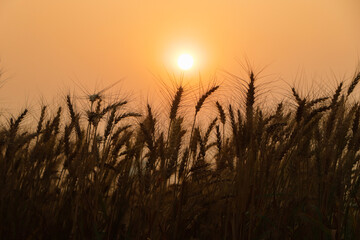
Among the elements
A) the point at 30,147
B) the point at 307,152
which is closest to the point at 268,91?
the point at 307,152

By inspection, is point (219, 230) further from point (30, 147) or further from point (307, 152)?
point (30, 147)

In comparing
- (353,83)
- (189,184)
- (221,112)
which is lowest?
(189,184)

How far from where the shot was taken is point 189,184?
2277 millimetres

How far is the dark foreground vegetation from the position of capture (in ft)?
6.57

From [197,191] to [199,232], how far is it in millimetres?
242

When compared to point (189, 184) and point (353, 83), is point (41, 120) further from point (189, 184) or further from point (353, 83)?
point (353, 83)

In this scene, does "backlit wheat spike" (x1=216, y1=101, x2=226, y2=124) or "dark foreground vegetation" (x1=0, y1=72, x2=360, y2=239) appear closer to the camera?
"dark foreground vegetation" (x1=0, y1=72, x2=360, y2=239)

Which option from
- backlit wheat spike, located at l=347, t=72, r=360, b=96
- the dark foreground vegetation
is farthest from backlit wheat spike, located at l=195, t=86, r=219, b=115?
backlit wheat spike, located at l=347, t=72, r=360, b=96

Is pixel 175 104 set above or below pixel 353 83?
below

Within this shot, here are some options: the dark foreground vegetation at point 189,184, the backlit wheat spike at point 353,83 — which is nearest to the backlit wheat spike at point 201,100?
the dark foreground vegetation at point 189,184

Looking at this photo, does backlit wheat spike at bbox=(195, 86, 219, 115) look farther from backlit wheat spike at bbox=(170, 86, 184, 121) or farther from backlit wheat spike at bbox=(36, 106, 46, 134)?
backlit wheat spike at bbox=(36, 106, 46, 134)

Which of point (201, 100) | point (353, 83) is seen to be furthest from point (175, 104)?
point (353, 83)

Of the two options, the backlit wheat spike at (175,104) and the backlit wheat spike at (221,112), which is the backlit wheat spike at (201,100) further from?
the backlit wheat spike at (221,112)

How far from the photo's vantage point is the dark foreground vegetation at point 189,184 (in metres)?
2.00
